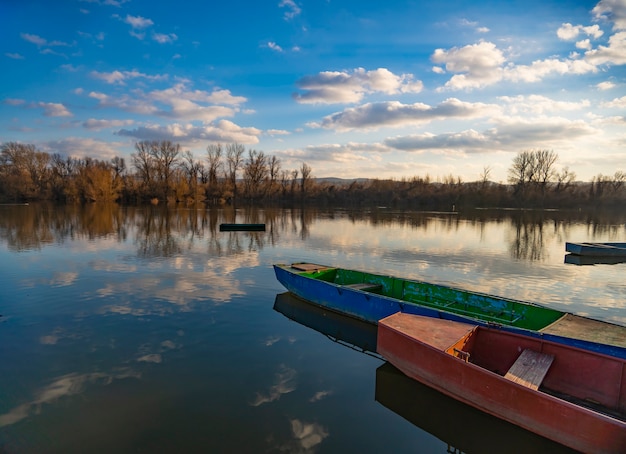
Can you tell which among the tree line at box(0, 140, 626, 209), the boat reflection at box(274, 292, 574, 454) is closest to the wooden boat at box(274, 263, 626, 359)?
the boat reflection at box(274, 292, 574, 454)

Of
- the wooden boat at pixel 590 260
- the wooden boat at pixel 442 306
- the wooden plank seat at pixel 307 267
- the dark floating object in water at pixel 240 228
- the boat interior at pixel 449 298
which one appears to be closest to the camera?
the wooden boat at pixel 442 306

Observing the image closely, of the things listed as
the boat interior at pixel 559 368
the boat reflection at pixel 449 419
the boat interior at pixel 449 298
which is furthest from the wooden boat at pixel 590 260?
the boat reflection at pixel 449 419

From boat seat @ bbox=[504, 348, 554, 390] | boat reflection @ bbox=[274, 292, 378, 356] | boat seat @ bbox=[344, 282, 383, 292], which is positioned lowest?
boat reflection @ bbox=[274, 292, 378, 356]

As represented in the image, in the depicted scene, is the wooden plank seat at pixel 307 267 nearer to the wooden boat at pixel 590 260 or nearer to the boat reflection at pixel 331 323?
the boat reflection at pixel 331 323

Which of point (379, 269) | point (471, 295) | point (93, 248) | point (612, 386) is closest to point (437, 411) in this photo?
point (612, 386)

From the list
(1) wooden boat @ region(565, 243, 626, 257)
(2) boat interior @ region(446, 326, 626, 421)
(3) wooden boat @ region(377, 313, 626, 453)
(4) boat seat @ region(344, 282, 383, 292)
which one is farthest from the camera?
(1) wooden boat @ region(565, 243, 626, 257)

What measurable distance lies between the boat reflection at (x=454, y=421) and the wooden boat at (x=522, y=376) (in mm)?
335

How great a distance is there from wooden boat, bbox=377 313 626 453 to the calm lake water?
596 millimetres

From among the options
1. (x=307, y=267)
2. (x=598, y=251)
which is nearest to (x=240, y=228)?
(x=307, y=267)

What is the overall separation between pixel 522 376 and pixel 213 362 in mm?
→ 5879

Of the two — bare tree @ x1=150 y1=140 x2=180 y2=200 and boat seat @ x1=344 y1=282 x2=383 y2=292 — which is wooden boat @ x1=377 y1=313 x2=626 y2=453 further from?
bare tree @ x1=150 y1=140 x2=180 y2=200

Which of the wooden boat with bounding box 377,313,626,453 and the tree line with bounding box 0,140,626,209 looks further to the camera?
the tree line with bounding box 0,140,626,209

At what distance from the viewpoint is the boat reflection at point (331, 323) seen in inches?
375

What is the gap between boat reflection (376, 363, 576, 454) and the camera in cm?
574
